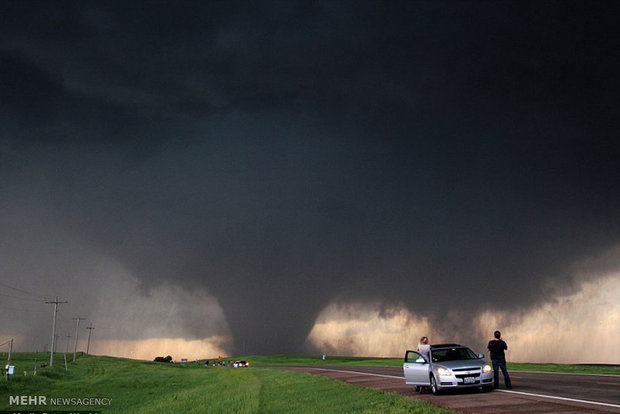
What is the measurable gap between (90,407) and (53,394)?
47.7 feet

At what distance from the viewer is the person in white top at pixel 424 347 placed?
2236cm

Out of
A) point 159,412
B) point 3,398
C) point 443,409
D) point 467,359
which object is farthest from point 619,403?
point 3,398

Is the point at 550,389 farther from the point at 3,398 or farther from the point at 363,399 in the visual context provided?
the point at 3,398

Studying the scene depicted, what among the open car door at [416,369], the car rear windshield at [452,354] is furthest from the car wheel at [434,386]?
the car rear windshield at [452,354]

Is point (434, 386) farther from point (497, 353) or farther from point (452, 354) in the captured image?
point (497, 353)

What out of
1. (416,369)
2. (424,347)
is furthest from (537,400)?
(424,347)

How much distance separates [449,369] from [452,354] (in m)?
1.56

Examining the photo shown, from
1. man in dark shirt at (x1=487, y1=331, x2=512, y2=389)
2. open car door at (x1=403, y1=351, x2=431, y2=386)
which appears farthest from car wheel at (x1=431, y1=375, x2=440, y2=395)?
man in dark shirt at (x1=487, y1=331, x2=512, y2=389)

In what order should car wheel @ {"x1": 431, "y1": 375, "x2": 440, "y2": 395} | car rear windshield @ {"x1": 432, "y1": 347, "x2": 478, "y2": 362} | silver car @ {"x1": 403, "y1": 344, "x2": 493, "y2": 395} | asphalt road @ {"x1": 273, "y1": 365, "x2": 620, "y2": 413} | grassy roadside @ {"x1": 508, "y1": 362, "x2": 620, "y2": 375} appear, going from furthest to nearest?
1. grassy roadside @ {"x1": 508, "y1": 362, "x2": 620, "y2": 375}
2. car rear windshield @ {"x1": 432, "y1": 347, "x2": 478, "y2": 362}
3. car wheel @ {"x1": 431, "y1": 375, "x2": 440, "y2": 395}
4. silver car @ {"x1": 403, "y1": 344, "x2": 493, "y2": 395}
5. asphalt road @ {"x1": 273, "y1": 365, "x2": 620, "y2": 413}

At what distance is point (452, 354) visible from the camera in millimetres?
21828

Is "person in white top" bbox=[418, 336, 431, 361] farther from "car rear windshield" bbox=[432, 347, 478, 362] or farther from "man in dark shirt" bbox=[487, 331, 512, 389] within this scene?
"man in dark shirt" bbox=[487, 331, 512, 389]

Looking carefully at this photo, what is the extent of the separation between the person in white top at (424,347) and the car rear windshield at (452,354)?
33 cm

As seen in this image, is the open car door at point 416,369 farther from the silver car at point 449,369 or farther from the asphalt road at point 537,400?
the asphalt road at point 537,400

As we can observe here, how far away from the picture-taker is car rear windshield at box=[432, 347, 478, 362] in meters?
21.6
